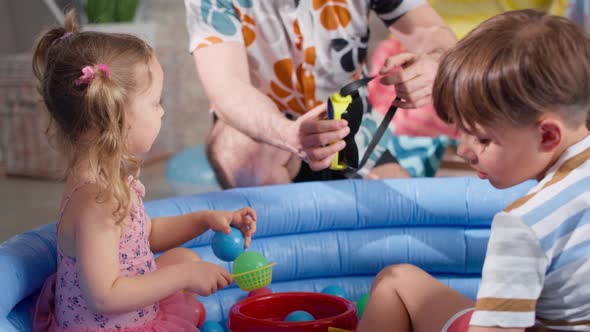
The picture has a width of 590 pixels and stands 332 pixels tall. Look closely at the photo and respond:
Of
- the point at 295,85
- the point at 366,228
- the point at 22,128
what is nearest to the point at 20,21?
the point at 22,128

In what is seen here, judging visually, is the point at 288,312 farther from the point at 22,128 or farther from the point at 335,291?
the point at 22,128

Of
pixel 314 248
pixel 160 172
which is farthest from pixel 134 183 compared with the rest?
pixel 160 172

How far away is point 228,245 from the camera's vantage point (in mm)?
1252

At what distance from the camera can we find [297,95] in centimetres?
178

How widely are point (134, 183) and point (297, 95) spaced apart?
642 mm

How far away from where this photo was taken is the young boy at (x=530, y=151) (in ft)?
2.92

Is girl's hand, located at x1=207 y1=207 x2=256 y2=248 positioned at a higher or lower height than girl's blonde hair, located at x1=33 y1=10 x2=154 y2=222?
lower

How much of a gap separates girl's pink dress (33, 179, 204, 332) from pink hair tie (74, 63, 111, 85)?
0.53 ft

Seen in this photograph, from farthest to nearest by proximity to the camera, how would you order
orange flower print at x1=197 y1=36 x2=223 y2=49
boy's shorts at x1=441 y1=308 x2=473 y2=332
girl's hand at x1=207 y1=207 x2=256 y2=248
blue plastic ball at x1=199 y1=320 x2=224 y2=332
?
orange flower print at x1=197 y1=36 x2=223 y2=49, blue plastic ball at x1=199 y1=320 x2=224 y2=332, girl's hand at x1=207 y1=207 x2=256 y2=248, boy's shorts at x1=441 y1=308 x2=473 y2=332

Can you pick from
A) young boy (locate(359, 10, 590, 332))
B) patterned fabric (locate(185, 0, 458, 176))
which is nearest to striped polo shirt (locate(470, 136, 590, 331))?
young boy (locate(359, 10, 590, 332))

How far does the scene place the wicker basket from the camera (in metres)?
3.01

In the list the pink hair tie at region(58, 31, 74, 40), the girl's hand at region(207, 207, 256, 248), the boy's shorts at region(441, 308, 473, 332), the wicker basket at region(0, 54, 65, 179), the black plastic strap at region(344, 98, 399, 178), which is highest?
the pink hair tie at region(58, 31, 74, 40)

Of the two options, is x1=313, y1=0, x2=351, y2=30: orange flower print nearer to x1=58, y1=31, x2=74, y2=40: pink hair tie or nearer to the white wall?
x1=58, y1=31, x2=74, y2=40: pink hair tie

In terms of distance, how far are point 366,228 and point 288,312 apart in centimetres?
30
